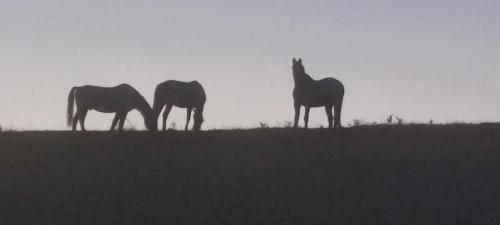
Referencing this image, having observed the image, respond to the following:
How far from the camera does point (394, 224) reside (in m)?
21.0

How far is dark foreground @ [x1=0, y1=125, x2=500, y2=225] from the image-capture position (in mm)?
21562

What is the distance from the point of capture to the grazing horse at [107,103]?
1198 inches

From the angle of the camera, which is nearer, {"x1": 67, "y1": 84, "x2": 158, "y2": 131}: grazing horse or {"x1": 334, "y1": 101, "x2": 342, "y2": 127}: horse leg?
{"x1": 67, "y1": 84, "x2": 158, "y2": 131}: grazing horse

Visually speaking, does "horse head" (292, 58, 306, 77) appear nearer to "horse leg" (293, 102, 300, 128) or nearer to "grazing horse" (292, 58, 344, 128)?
"grazing horse" (292, 58, 344, 128)

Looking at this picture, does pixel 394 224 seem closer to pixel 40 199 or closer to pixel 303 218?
A: pixel 303 218

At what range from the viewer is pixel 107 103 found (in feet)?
101

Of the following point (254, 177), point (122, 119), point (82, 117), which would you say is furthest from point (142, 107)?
point (254, 177)

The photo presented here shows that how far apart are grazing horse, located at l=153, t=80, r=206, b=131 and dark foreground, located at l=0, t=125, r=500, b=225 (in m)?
2.33

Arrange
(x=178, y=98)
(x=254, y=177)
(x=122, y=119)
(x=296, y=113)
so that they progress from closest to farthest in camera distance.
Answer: (x=254, y=177), (x=296, y=113), (x=122, y=119), (x=178, y=98)

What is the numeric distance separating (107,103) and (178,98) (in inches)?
82.2

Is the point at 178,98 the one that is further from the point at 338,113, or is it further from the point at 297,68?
the point at 338,113

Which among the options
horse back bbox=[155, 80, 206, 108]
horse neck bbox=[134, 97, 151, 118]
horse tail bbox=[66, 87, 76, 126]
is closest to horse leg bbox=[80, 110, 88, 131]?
horse tail bbox=[66, 87, 76, 126]

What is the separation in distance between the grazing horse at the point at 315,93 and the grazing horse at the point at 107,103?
4.29 meters

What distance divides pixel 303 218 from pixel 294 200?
1179 mm
